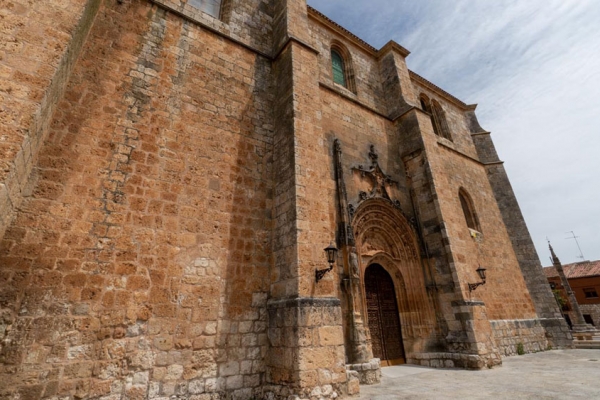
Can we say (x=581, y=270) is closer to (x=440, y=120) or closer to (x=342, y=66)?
(x=440, y=120)

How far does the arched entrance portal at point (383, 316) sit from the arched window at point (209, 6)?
7532 millimetres

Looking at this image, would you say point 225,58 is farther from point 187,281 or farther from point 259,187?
point 187,281

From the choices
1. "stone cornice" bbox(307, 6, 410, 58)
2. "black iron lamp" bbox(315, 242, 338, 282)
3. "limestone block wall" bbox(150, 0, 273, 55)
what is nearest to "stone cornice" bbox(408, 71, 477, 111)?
"stone cornice" bbox(307, 6, 410, 58)

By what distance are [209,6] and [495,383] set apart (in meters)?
9.93

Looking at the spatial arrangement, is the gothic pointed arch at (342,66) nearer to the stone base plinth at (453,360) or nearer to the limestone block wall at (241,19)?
the limestone block wall at (241,19)

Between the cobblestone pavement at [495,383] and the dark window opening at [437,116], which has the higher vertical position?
the dark window opening at [437,116]

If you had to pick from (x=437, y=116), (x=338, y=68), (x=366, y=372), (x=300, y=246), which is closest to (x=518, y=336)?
(x=366, y=372)

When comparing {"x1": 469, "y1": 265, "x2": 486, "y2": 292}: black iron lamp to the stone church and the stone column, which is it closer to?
the stone church

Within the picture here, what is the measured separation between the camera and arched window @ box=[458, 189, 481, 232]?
11.3 m

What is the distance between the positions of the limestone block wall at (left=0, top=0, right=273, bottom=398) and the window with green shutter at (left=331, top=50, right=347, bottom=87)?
4631mm

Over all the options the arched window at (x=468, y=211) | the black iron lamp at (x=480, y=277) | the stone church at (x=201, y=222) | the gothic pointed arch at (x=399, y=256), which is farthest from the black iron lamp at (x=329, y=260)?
the arched window at (x=468, y=211)

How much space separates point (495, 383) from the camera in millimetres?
5074

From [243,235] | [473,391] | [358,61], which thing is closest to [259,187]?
[243,235]

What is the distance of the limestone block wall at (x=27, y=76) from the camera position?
9.94ft
